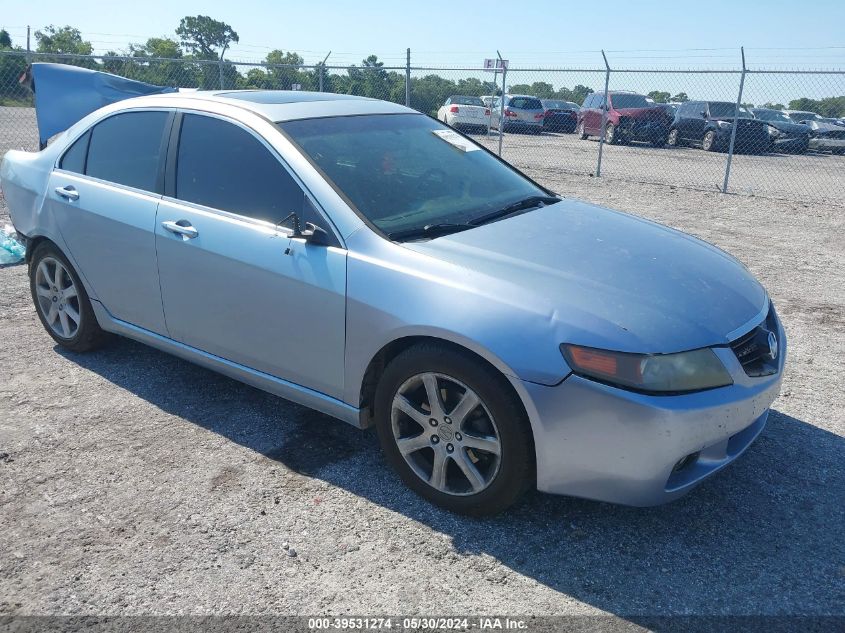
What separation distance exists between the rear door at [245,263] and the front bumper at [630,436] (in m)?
1.02

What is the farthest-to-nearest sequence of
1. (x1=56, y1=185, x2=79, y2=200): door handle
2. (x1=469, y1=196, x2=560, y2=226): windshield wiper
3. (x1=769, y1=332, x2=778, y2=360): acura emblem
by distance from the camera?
1. (x1=56, y1=185, x2=79, y2=200): door handle
2. (x1=469, y1=196, x2=560, y2=226): windshield wiper
3. (x1=769, y1=332, x2=778, y2=360): acura emblem

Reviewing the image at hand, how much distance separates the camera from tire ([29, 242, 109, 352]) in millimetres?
4461

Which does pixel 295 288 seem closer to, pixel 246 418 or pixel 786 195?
pixel 246 418

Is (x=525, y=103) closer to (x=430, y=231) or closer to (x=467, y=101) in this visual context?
(x=467, y=101)

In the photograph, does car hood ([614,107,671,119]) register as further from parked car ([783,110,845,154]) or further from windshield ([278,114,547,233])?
windshield ([278,114,547,233])

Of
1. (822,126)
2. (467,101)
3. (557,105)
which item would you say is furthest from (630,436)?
(557,105)

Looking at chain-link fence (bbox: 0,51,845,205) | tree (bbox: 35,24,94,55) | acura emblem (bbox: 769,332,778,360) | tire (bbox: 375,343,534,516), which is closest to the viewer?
tire (bbox: 375,343,534,516)

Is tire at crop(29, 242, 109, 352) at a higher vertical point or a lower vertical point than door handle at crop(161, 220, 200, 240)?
lower

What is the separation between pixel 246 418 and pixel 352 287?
127cm

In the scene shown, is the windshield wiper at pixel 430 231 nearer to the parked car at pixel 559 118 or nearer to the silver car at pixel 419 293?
the silver car at pixel 419 293

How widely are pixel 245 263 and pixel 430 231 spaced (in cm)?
90

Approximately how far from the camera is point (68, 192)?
14.1 feet

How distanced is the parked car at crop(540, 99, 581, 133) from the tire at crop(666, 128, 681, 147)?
465cm

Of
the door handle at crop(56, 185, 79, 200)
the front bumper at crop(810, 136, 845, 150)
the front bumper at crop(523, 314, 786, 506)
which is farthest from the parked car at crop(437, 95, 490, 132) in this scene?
the front bumper at crop(523, 314, 786, 506)
